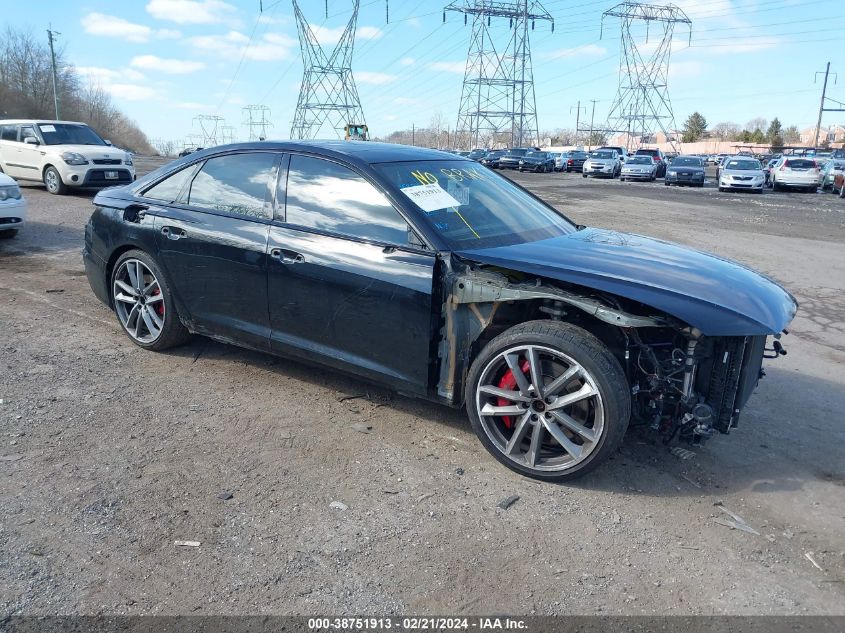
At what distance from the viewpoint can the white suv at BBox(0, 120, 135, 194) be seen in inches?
571

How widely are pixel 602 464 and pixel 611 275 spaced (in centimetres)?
98

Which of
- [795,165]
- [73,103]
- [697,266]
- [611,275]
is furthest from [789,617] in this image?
[73,103]

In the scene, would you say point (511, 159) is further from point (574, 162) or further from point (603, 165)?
point (603, 165)

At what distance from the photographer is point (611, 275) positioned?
10.7ft

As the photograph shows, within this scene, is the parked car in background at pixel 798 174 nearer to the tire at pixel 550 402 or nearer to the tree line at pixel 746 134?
the tire at pixel 550 402

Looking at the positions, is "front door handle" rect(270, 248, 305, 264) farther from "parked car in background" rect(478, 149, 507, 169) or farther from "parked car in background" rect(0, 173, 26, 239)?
"parked car in background" rect(478, 149, 507, 169)

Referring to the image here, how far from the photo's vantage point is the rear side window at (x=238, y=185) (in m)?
4.23

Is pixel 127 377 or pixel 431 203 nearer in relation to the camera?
pixel 431 203

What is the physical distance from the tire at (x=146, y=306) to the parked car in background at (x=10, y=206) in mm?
5020

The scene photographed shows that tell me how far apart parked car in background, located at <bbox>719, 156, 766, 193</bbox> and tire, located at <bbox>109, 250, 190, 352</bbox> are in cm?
2787

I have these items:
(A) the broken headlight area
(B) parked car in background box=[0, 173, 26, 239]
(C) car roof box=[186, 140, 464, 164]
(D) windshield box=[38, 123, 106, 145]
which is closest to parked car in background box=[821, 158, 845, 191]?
(D) windshield box=[38, 123, 106, 145]

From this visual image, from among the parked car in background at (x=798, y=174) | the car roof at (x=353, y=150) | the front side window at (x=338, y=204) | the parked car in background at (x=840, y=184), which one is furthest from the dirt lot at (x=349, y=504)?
the parked car in background at (x=798, y=174)

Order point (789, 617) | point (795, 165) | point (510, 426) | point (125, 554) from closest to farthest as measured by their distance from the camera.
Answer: point (789, 617), point (125, 554), point (510, 426), point (795, 165)

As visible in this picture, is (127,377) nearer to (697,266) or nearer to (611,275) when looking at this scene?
(611,275)
